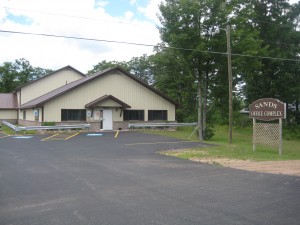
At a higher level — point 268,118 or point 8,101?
point 8,101

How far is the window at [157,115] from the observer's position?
108ft

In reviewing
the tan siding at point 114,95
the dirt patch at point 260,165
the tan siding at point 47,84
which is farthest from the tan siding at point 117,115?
the dirt patch at point 260,165

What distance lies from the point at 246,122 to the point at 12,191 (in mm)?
38127

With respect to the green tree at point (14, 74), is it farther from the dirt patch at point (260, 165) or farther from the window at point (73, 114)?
the dirt patch at point (260, 165)

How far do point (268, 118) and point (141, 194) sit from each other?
11680 millimetres

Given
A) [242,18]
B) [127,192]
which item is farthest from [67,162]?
[242,18]

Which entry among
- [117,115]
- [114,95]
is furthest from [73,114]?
[114,95]

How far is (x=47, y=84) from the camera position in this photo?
138 ft

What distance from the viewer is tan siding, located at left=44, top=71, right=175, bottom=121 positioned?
28656 millimetres

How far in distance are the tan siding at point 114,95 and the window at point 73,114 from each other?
31 cm

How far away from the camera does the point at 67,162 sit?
12.2m

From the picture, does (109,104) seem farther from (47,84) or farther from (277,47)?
(277,47)

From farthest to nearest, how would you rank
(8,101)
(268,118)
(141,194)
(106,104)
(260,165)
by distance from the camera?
(8,101) → (106,104) → (268,118) → (260,165) → (141,194)

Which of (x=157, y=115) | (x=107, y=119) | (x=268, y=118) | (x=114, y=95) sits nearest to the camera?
(x=268, y=118)
